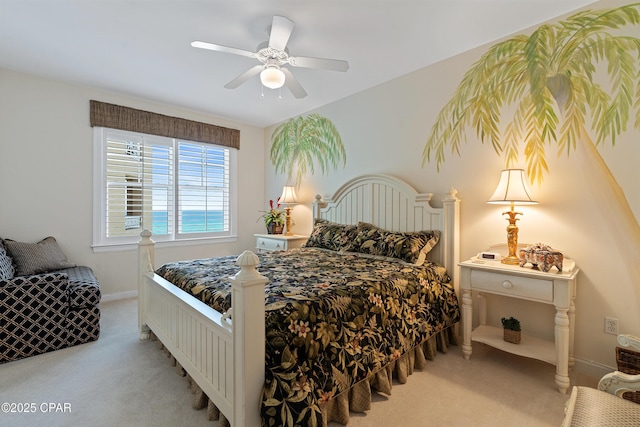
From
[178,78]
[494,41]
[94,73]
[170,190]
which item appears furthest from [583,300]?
[94,73]

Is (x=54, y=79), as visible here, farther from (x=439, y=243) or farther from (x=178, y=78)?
(x=439, y=243)

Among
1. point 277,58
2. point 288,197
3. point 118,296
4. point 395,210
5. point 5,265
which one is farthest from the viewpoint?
point 288,197

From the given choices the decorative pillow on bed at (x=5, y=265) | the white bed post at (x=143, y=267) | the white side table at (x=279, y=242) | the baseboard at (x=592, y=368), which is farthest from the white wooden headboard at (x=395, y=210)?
the decorative pillow on bed at (x=5, y=265)

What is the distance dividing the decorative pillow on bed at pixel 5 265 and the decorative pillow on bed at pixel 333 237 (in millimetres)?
2639

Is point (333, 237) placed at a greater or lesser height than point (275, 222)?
lesser

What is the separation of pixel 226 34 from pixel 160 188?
248 centimetres

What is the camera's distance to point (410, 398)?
6.15 ft

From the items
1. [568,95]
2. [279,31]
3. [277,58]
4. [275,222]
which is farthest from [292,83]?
[275,222]

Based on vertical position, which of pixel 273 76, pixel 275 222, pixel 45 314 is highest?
pixel 273 76

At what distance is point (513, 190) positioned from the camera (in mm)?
2238

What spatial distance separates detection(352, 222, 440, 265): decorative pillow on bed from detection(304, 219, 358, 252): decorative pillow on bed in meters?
0.11

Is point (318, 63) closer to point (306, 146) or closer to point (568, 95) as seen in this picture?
point (568, 95)

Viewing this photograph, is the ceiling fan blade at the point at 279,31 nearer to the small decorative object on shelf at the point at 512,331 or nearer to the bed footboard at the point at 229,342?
the bed footboard at the point at 229,342

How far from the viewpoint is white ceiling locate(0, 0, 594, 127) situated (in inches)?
83.6
